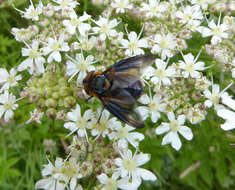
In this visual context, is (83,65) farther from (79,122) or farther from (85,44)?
(79,122)

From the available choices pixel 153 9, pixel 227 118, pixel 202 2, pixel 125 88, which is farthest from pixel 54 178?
pixel 202 2

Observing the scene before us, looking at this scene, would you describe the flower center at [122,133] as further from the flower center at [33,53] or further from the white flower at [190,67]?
the flower center at [33,53]

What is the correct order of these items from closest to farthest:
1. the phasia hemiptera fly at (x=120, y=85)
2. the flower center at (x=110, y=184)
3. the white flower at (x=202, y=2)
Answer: the phasia hemiptera fly at (x=120, y=85)
the flower center at (x=110, y=184)
the white flower at (x=202, y=2)

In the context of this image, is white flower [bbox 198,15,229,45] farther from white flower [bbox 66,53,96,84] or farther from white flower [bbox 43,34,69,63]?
white flower [bbox 43,34,69,63]

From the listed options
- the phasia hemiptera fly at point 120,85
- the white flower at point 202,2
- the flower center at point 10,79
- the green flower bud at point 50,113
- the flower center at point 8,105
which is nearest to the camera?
Answer: the phasia hemiptera fly at point 120,85

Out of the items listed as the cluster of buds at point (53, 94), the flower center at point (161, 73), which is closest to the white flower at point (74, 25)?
the cluster of buds at point (53, 94)

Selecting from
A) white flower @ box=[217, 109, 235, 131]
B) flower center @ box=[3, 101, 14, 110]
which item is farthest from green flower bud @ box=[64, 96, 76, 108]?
white flower @ box=[217, 109, 235, 131]

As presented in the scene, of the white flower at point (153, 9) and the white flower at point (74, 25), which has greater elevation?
the white flower at point (153, 9)
